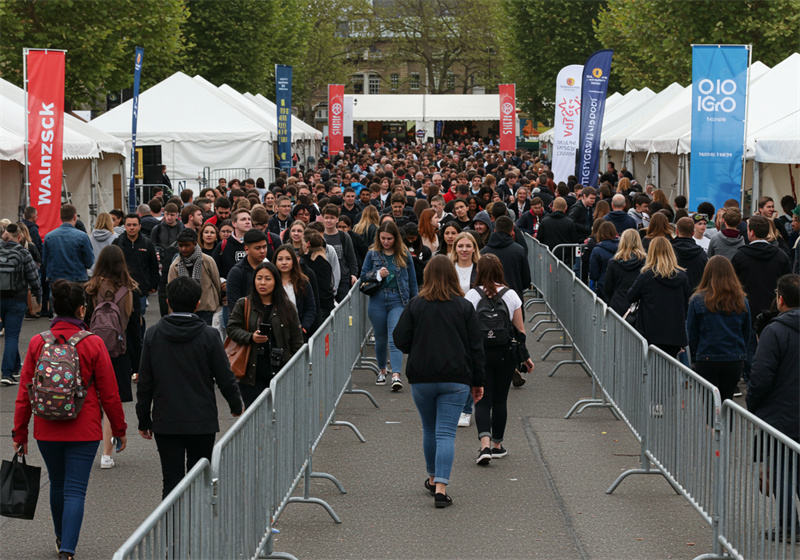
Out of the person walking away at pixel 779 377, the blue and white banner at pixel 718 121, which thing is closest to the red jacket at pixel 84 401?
the person walking away at pixel 779 377

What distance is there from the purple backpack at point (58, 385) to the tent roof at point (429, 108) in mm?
62692

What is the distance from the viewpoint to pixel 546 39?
176ft

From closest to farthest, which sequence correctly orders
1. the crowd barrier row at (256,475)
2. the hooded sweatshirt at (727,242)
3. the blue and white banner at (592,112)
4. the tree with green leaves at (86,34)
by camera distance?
the crowd barrier row at (256,475) < the hooded sweatshirt at (727,242) < the blue and white banner at (592,112) < the tree with green leaves at (86,34)

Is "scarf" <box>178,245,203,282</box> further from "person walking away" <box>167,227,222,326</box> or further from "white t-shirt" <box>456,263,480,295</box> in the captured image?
"white t-shirt" <box>456,263,480,295</box>

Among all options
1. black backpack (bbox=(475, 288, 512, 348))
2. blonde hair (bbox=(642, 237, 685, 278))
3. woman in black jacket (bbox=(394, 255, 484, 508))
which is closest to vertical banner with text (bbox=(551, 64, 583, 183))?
blonde hair (bbox=(642, 237, 685, 278))

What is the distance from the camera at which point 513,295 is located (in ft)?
25.9

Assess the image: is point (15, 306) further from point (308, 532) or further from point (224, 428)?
point (308, 532)

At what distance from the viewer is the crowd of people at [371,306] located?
5797mm

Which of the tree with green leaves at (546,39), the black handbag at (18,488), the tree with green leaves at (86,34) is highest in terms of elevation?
the tree with green leaves at (546,39)

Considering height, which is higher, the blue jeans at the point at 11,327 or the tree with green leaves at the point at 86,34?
the tree with green leaves at the point at 86,34

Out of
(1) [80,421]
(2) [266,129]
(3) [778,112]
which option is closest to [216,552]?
(1) [80,421]

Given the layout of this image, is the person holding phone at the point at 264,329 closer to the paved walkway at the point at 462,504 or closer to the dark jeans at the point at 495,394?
Answer: the paved walkway at the point at 462,504

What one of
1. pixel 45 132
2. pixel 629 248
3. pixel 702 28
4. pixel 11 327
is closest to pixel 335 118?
pixel 702 28

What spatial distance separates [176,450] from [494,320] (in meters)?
2.81
